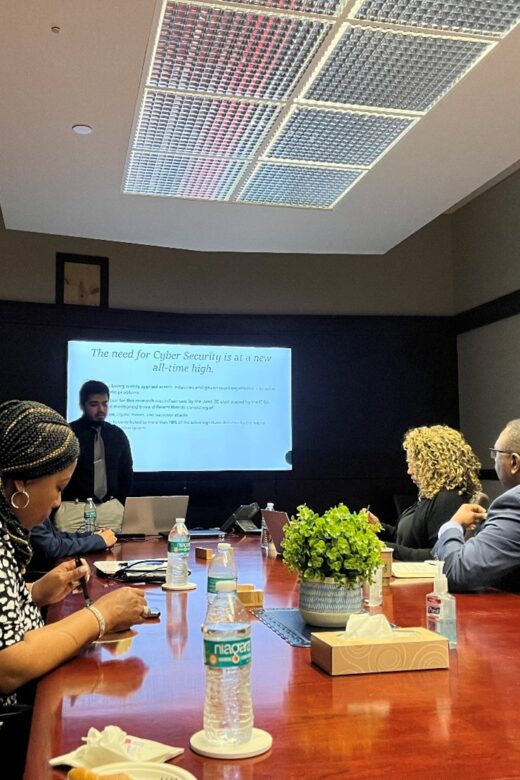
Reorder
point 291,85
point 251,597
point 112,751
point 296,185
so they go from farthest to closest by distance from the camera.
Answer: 1. point 296,185
2. point 291,85
3. point 251,597
4. point 112,751

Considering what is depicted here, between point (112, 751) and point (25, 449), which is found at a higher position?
point (25, 449)

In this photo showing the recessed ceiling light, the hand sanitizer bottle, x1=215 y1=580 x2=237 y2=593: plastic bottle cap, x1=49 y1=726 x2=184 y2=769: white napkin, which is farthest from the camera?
the recessed ceiling light

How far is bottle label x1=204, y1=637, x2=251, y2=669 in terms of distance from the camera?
3.20 ft

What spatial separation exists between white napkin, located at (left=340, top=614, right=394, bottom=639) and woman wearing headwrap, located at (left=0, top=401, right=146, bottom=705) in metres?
0.52

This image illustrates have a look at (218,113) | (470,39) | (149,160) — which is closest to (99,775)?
(470,39)

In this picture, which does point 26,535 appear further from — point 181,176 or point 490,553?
point 181,176

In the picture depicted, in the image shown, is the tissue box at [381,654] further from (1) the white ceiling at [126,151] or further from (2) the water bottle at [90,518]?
(2) the water bottle at [90,518]

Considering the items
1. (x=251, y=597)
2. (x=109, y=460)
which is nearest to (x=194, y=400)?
(x=109, y=460)

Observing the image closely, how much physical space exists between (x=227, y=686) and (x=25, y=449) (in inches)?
29.0

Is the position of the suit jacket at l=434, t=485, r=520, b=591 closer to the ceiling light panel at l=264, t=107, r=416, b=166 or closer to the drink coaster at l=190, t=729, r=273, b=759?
the drink coaster at l=190, t=729, r=273, b=759

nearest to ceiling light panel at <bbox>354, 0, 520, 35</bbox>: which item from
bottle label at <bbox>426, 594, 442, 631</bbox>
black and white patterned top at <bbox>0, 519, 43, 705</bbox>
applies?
bottle label at <bbox>426, 594, 442, 631</bbox>

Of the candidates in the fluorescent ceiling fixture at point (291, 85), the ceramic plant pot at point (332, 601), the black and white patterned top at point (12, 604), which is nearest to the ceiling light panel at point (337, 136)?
the fluorescent ceiling fixture at point (291, 85)

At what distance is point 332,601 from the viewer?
5.25 feet

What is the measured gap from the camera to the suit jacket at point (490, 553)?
2035 millimetres
